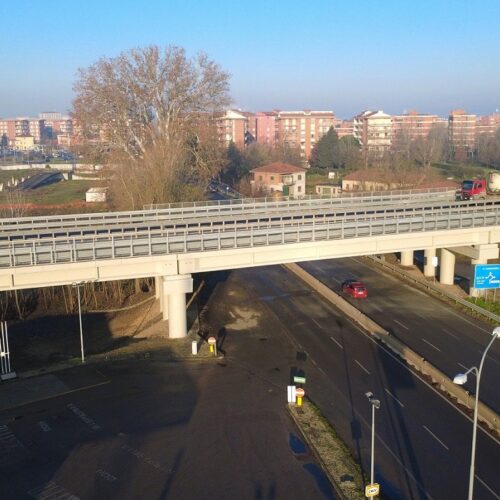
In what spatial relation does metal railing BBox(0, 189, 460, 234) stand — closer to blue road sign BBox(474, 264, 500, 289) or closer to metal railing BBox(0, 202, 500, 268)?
metal railing BBox(0, 202, 500, 268)

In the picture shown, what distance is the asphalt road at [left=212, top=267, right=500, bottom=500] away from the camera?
15.1 meters

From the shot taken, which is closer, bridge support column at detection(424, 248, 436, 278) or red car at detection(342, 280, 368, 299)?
red car at detection(342, 280, 368, 299)

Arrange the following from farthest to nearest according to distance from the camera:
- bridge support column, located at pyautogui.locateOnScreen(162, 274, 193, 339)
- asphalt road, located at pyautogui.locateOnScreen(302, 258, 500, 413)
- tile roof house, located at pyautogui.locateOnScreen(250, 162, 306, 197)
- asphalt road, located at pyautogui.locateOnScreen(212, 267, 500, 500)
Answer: tile roof house, located at pyautogui.locateOnScreen(250, 162, 306, 197), bridge support column, located at pyautogui.locateOnScreen(162, 274, 193, 339), asphalt road, located at pyautogui.locateOnScreen(302, 258, 500, 413), asphalt road, located at pyautogui.locateOnScreen(212, 267, 500, 500)

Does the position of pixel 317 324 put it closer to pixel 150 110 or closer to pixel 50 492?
pixel 50 492

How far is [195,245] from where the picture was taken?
25562 millimetres

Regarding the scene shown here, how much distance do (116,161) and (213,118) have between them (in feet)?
37.4

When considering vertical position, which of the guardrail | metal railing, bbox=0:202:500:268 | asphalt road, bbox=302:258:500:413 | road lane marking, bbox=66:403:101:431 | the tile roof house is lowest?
asphalt road, bbox=302:258:500:413

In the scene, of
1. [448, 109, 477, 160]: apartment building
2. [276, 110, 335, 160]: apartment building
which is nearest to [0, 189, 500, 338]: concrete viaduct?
[276, 110, 335, 160]: apartment building

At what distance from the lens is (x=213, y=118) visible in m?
55.8

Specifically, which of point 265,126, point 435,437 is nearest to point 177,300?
point 435,437

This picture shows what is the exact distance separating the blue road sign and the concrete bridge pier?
1464 cm

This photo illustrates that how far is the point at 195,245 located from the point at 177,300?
250cm

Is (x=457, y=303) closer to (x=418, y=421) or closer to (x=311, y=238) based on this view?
(x=311, y=238)

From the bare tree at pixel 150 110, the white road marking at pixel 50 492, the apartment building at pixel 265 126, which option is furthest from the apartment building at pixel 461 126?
the white road marking at pixel 50 492
